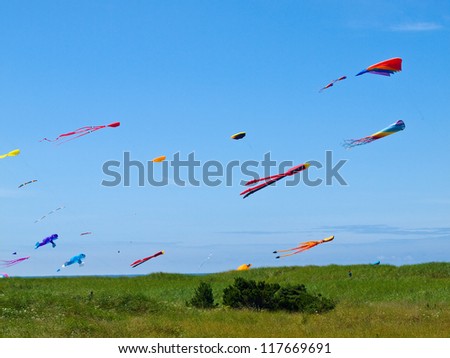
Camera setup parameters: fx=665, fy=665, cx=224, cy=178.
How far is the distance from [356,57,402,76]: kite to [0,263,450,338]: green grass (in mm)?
7981

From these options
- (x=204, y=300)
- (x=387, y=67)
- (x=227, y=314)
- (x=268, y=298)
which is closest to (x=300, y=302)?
(x=268, y=298)

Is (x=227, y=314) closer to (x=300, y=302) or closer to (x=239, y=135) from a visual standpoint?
(x=300, y=302)

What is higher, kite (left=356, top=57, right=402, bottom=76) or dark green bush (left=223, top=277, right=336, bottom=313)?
kite (left=356, top=57, right=402, bottom=76)

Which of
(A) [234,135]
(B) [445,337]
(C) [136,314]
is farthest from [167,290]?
(B) [445,337]

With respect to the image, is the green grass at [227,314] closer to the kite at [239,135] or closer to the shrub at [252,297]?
the shrub at [252,297]

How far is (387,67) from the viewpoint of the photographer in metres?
20.2

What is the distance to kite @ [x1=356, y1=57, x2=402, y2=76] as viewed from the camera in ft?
66.1

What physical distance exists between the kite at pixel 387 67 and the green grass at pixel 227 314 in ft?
26.2

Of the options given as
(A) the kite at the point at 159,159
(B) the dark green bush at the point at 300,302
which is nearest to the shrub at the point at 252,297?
(B) the dark green bush at the point at 300,302

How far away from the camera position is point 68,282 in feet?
142

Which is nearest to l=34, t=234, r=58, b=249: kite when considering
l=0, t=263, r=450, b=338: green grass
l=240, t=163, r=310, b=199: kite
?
l=0, t=263, r=450, b=338: green grass

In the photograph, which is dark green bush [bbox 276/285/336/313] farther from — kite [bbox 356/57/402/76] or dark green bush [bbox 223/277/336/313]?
kite [bbox 356/57/402/76]

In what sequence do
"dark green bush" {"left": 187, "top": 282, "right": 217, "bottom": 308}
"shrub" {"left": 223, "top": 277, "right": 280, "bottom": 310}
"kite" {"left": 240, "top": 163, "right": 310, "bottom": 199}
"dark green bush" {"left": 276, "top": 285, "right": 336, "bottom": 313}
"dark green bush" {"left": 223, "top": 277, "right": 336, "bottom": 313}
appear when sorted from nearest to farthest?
"kite" {"left": 240, "top": 163, "right": 310, "bottom": 199} < "dark green bush" {"left": 276, "top": 285, "right": 336, "bottom": 313} < "dark green bush" {"left": 223, "top": 277, "right": 336, "bottom": 313} < "shrub" {"left": 223, "top": 277, "right": 280, "bottom": 310} < "dark green bush" {"left": 187, "top": 282, "right": 217, "bottom": 308}

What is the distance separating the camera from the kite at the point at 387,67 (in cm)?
2016
